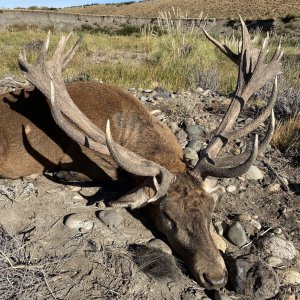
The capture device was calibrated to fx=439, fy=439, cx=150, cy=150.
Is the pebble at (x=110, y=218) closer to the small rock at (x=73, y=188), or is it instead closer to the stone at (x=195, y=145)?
the small rock at (x=73, y=188)

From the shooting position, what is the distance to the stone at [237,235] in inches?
144

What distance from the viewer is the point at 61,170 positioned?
14.4ft

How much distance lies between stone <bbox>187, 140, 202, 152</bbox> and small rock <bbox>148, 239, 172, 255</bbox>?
67.9 inches

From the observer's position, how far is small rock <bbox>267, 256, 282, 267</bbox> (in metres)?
3.43

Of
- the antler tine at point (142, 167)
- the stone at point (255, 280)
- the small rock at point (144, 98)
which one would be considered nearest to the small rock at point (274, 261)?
the stone at point (255, 280)

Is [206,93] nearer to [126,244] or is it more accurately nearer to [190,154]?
[190,154]

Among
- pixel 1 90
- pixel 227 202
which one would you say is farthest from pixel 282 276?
pixel 1 90

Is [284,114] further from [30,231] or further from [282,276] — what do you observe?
[30,231]

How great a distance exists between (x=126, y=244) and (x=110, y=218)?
32 cm

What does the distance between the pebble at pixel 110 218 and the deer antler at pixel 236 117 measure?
2.53 ft

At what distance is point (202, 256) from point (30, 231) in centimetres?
140

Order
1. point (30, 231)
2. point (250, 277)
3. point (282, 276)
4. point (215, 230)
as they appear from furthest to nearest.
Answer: point (215, 230)
point (30, 231)
point (282, 276)
point (250, 277)

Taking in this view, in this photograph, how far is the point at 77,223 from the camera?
12.0ft

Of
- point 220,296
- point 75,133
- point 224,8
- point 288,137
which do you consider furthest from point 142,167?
point 224,8
